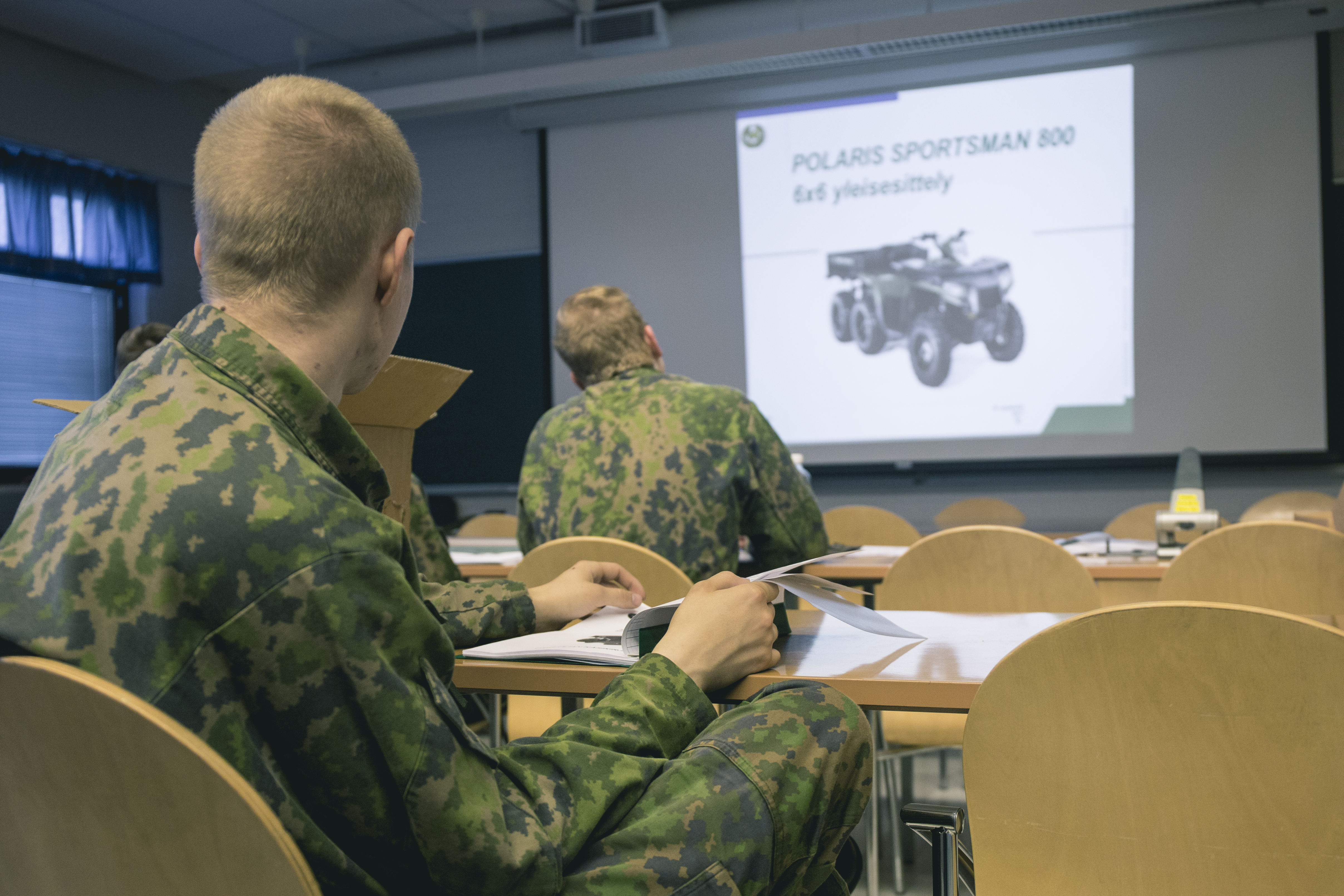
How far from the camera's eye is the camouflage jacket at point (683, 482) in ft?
6.84

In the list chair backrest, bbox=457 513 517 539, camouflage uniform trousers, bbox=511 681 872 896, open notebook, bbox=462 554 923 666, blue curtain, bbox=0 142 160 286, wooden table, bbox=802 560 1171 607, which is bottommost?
chair backrest, bbox=457 513 517 539

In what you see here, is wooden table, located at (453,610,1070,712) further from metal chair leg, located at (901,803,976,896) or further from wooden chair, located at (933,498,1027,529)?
wooden chair, located at (933,498,1027,529)

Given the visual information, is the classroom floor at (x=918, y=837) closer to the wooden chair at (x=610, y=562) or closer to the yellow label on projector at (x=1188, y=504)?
the wooden chair at (x=610, y=562)

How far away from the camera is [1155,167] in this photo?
4.71 metres

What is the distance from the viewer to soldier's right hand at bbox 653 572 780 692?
0.96 meters

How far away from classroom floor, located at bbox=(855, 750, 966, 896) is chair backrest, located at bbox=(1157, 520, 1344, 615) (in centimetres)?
65

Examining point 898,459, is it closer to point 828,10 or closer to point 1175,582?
point 828,10

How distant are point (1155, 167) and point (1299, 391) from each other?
123 cm

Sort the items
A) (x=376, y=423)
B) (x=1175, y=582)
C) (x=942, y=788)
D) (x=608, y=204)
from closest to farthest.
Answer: (x=376, y=423), (x=1175, y=582), (x=942, y=788), (x=608, y=204)

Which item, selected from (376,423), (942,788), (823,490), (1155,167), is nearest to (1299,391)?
(1155,167)

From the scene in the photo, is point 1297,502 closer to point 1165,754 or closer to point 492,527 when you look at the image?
point 492,527

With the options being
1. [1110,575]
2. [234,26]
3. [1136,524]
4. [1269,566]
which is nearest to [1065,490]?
[1136,524]

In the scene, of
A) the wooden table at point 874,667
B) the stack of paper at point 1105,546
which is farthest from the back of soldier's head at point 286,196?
the stack of paper at point 1105,546

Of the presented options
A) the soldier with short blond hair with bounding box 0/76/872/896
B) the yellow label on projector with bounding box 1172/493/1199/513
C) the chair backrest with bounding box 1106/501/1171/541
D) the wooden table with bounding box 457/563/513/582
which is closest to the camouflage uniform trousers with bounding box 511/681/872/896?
the soldier with short blond hair with bounding box 0/76/872/896
